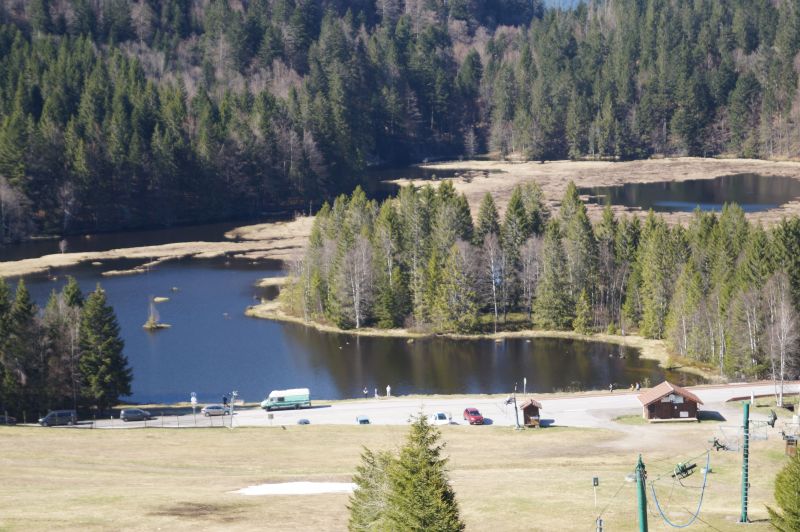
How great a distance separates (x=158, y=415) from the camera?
266 feet

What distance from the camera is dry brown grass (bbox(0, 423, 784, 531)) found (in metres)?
49.5

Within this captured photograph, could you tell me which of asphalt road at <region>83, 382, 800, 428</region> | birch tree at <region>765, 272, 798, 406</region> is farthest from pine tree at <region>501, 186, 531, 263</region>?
asphalt road at <region>83, 382, 800, 428</region>

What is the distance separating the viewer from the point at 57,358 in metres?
82.7

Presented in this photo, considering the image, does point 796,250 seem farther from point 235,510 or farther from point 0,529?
point 0,529

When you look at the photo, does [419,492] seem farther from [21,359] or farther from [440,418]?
[21,359]

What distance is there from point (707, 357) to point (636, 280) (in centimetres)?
1446

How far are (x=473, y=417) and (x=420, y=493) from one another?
38.5m

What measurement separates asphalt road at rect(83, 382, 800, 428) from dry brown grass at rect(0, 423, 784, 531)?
3.41 metres

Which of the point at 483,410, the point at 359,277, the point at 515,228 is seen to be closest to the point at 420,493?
the point at 483,410

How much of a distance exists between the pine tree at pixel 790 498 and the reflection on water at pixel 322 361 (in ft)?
167

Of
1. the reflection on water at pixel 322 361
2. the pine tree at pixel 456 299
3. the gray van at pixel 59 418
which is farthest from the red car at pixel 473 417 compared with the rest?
the pine tree at pixel 456 299

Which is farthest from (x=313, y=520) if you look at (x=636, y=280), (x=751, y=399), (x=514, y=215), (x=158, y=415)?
(x=514, y=215)

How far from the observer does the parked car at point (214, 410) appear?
261 ft

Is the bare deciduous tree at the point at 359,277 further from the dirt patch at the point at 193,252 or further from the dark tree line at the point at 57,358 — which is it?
the dark tree line at the point at 57,358
